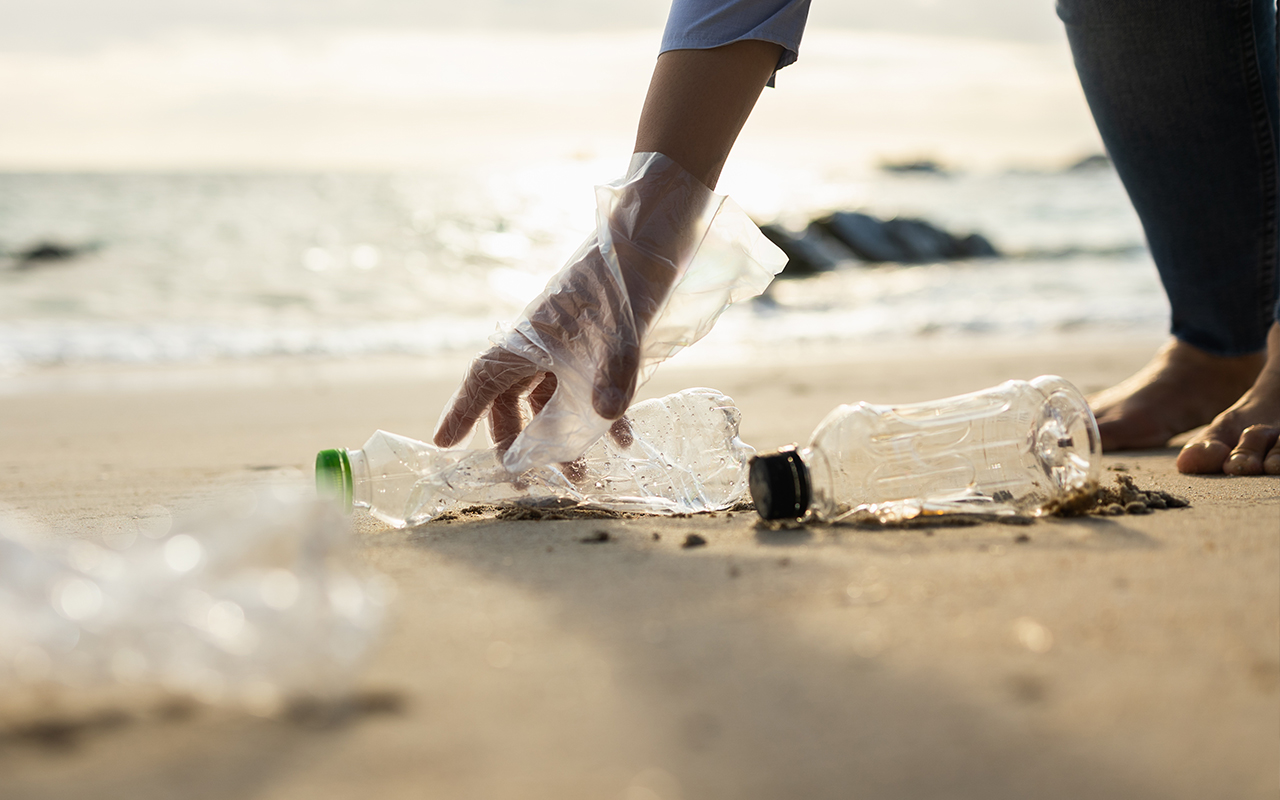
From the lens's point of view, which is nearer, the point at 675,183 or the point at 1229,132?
the point at 675,183

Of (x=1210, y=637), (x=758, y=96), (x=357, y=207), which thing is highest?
(x=357, y=207)

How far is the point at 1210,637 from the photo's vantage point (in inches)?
37.1

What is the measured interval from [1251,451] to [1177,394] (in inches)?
21.6

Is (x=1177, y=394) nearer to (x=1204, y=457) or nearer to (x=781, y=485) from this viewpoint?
(x=1204, y=457)

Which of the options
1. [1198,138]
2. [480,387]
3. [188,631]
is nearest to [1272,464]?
[1198,138]

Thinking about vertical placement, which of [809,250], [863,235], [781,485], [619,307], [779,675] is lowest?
[779,675]

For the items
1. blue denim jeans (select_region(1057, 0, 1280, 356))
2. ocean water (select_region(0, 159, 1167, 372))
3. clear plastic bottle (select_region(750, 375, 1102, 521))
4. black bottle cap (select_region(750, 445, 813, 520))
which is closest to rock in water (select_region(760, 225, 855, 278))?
ocean water (select_region(0, 159, 1167, 372))

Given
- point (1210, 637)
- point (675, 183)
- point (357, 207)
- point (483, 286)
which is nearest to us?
point (1210, 637)

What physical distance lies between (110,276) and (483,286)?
403 cm

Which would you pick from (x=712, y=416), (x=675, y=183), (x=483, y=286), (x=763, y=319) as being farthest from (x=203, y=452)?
(x=483, y=286)

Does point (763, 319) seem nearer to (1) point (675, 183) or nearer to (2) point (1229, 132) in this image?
(2) point (1229, 132)

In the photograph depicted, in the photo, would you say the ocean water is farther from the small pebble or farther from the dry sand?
the dry sand

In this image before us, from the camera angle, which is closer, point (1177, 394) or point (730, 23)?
point (730, 23)

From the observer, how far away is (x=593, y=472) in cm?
186
